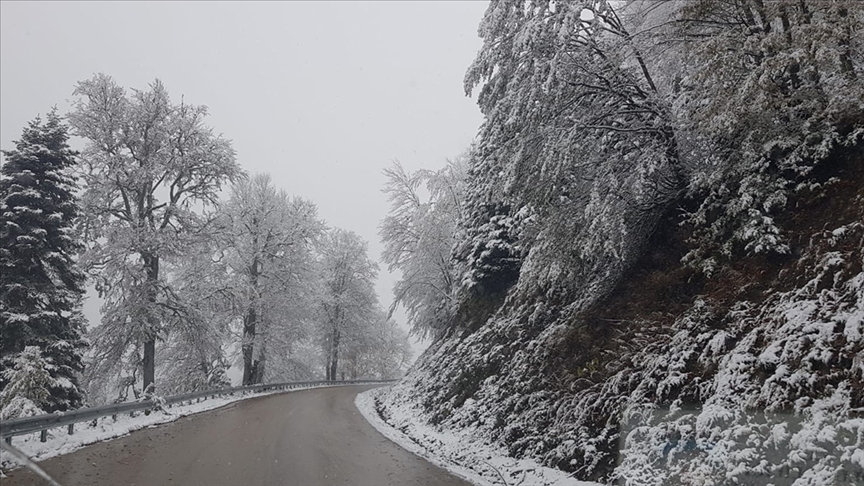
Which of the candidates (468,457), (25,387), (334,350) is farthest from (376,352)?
(468,457)

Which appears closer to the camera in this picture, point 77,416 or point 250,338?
point 77,416

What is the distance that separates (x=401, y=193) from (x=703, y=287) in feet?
65.2

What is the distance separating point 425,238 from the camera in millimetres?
24938

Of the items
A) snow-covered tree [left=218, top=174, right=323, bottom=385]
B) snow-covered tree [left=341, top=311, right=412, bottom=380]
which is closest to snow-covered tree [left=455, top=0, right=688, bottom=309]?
snow-covered tree [left=218, top=174, right=323, bottom=385]

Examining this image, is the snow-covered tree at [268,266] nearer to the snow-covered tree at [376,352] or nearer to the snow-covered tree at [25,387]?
the snow-covered tree at [376,352]

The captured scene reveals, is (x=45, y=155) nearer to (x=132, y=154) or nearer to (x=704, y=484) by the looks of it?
(x=132, y=154)

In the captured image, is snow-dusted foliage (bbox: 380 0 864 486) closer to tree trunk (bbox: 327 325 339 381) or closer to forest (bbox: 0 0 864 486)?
forest (bbox: 0 0 864 486)

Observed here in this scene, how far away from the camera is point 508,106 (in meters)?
9.22

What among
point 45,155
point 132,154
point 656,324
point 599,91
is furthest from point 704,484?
point 132,154

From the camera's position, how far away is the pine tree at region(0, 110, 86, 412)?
1277 centimetres

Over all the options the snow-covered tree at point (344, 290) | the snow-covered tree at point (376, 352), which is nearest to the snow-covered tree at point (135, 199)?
the snow-covered tree at point (376, 352)

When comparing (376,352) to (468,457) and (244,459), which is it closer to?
(468,457)

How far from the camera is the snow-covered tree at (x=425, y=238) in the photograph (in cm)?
2523

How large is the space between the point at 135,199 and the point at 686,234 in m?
17.4
